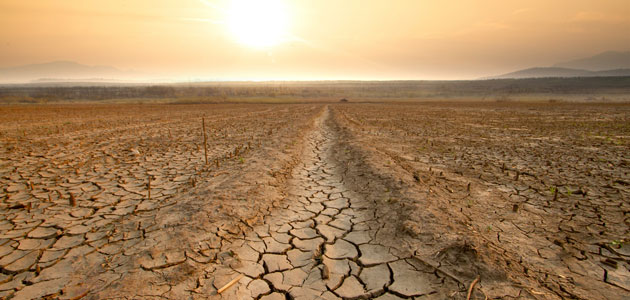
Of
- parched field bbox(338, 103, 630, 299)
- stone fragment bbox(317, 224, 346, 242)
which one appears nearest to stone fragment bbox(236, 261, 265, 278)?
stone fragment bbox(317, 224, 346, 242)

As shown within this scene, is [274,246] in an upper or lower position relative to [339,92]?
lower

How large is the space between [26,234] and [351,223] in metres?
4.09

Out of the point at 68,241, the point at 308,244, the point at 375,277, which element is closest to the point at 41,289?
the point at 68,241

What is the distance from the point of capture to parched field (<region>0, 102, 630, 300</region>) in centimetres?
249

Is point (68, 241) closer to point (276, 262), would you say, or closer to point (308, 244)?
point (276, 262)

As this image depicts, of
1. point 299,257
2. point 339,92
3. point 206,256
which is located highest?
point 339,92

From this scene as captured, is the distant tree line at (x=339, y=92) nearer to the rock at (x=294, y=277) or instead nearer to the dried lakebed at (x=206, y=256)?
the dried lakebed at (x=206, y=256)

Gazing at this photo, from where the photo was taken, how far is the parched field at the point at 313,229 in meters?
2.49

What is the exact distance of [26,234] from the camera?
3.46 m

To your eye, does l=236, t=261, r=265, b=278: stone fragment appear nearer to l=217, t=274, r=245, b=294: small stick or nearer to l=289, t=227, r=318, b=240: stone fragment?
l=217, t=274, r=245, b=294: small stick

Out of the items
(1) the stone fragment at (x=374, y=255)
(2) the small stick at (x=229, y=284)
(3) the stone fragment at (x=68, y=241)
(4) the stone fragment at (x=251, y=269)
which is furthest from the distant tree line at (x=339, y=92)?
(2) the small stick at (x=229, y=284)

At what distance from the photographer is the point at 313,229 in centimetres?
370

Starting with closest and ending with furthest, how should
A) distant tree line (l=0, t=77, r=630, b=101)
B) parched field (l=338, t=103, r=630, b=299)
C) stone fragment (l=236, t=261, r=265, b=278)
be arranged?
parched field (l=338, t=103, r=630, b=299) → stone fragment (l=236, t=261, r=265, b=278) → distant tree line (l=0, t=77, r=630, b=101)

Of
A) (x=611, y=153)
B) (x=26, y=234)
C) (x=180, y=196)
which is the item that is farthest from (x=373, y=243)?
(x=611, y=153)
